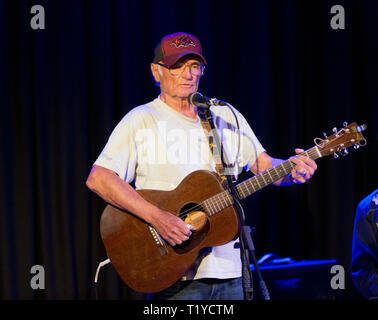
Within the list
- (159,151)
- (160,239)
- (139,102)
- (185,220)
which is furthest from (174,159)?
(139,102)

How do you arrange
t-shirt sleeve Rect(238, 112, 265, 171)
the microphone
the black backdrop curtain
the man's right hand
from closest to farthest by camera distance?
the microphone, the man's right hand, t-shirt sleeve Rect(238, 112, 265, 171), the black backdrop curtain

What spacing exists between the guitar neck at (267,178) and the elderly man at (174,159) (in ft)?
0.15

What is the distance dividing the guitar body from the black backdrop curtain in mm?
1221

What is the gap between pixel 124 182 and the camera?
2.68 meters

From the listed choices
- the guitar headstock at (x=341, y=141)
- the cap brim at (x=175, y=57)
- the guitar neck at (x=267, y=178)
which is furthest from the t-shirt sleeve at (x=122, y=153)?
the guitar headstock at (x=341, y=141)

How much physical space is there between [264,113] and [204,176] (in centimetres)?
177

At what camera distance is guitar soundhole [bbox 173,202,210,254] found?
8.57ft

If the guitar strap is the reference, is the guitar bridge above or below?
below

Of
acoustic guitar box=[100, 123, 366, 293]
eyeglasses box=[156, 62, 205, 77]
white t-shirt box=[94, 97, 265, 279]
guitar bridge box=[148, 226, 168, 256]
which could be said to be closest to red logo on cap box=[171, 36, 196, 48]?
eyeglasses box=[156, 62, 205, 77]

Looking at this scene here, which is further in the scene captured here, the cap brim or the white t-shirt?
the cap brim

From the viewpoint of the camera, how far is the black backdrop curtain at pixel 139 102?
3779mm

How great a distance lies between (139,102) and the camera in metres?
4.01

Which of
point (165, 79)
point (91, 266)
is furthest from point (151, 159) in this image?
point (91, 266)

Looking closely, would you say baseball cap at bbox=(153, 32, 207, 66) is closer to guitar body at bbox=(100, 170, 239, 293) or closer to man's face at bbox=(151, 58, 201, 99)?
man's face at bbox=(151, 58, 201, 99)
